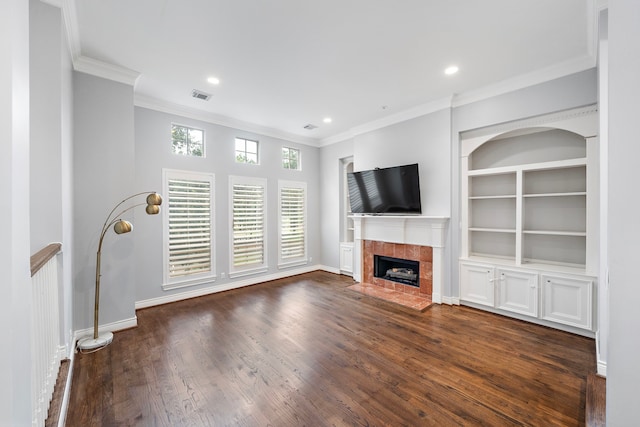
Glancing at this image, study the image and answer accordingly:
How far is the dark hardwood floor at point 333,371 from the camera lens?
6.18 feet

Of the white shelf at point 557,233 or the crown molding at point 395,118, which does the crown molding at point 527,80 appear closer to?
the crown molding at point 395,118

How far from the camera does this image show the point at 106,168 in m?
3.14

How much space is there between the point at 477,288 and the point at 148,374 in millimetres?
4139

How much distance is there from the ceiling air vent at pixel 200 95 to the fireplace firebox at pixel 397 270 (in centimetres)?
401

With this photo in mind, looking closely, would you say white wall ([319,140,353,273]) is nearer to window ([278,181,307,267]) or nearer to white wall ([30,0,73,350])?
window ([278,181,307,267])

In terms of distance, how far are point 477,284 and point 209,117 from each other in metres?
5.13

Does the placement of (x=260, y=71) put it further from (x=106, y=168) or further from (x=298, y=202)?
(x=298, y=202)

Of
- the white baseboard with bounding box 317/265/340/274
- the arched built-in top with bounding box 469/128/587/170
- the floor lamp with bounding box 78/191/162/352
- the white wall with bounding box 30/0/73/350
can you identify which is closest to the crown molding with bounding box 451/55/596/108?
the arched built-in top with bounding box 469/128/587/170

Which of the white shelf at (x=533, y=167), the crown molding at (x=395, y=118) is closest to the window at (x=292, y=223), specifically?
the crown molding at (x=395, y=118)

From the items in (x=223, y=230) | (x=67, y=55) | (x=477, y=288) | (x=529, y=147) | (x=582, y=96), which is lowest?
(x=477, y=288)

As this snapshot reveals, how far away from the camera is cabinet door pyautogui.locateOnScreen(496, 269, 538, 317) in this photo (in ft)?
10.9

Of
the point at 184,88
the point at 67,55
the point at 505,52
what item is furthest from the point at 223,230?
the point at 505,52

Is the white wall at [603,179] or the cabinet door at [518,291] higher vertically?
the white wall at [603,179]
